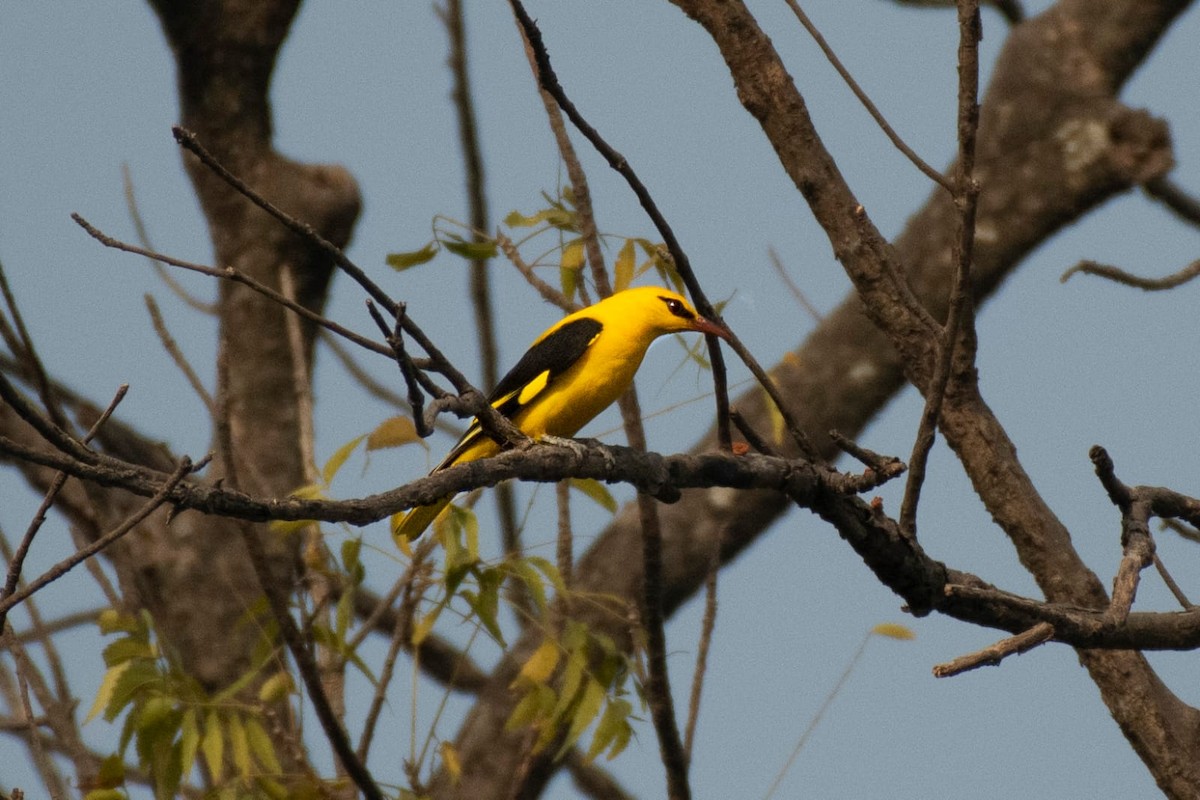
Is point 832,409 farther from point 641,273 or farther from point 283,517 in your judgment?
point 283,517

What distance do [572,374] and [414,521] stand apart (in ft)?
2.32

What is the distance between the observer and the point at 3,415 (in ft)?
19.8

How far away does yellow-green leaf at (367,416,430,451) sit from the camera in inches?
177

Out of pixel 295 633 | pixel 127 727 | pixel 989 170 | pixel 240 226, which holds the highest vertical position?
pixel 989 170

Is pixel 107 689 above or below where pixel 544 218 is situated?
below

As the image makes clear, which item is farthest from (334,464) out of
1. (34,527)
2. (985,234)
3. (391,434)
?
(985,234)

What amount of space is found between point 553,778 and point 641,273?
320 cm

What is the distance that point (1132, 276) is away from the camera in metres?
4.18

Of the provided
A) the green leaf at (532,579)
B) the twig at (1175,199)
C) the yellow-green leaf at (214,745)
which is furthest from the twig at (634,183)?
the twig at (1175,199)

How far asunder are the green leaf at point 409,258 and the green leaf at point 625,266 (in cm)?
60

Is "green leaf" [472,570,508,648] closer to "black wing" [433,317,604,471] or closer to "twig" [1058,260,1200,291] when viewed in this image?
"black wing" [433,317,604,471]

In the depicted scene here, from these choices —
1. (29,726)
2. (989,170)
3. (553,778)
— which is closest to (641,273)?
(29,726)

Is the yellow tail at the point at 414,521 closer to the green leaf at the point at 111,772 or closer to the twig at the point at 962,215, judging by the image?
the green leaf at the point at 111,772

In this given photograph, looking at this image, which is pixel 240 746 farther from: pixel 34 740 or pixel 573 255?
pixel 573 255
